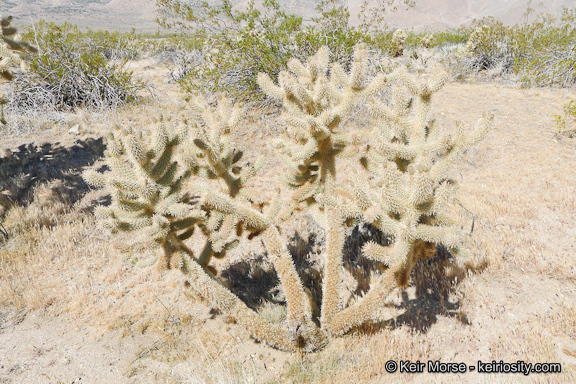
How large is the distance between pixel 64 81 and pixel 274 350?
419 inches

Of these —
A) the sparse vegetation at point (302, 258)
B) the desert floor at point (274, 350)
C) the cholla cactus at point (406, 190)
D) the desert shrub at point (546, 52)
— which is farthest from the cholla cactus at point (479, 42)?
the cholla cactus at point (406, 190)

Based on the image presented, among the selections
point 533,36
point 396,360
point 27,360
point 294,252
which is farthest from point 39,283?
point 533,36

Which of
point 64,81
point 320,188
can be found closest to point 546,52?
point 320,188

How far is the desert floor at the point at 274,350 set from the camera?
2760mm

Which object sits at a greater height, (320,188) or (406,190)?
(406,190)

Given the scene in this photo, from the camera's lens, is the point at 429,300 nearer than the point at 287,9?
Yes

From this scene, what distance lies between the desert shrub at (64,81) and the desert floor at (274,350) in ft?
17.9

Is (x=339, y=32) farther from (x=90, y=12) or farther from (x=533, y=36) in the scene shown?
(x=90, y=12)

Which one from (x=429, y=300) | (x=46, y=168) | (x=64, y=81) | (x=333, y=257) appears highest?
(x=64, y=81)

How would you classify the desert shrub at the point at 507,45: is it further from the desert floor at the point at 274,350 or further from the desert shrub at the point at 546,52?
the desert floor at the point at 274,350

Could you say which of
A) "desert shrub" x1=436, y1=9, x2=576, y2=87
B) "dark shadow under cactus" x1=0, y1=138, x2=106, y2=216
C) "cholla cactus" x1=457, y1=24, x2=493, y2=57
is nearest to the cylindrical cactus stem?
"dark shadow under cactus" x1=0, y1=138, x2=106, y2=216

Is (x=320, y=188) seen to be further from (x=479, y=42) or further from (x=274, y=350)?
(x=479, y=42)

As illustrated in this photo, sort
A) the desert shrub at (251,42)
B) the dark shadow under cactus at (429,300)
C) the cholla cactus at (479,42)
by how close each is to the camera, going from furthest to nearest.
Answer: the cholla cactus at (479,42) < the desert shrub at (251,42) < the dark shadow under cactus at (429,300)

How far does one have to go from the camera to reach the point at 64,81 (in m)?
9.82
